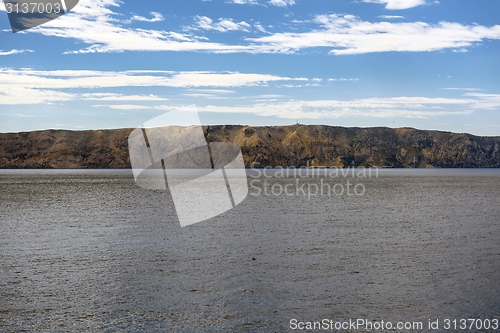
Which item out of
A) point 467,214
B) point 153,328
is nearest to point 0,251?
point 153,328

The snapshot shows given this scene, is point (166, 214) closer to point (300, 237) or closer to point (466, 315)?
point (300, 237)

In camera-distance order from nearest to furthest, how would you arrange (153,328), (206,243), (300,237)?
(153,328) → (206,243) → (300,237)

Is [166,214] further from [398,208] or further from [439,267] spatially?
[439,267]

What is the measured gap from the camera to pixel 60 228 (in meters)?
50.8

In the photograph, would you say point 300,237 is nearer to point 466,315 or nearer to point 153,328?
point 466,315

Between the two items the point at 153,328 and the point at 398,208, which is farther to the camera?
the point at 398,208

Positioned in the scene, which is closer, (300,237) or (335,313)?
(335,313)

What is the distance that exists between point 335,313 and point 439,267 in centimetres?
1263

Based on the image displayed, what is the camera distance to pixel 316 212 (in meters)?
68.7

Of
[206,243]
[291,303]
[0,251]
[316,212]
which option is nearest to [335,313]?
[291,303]

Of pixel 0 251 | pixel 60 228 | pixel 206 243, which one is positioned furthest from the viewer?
pixel 60 228

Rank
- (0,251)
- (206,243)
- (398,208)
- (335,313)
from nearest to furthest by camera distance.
Result: (335,313) → (0,251) → (206,243) → (398,208)

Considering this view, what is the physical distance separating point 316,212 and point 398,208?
49.7ft

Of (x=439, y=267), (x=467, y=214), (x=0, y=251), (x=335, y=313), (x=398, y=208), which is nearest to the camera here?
(x=335, y=313)
